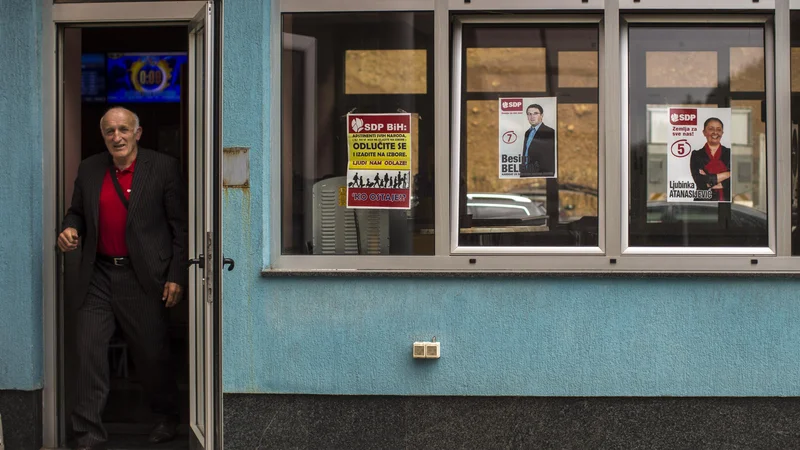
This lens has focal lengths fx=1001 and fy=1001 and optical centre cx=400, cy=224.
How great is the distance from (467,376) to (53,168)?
2.72 meters

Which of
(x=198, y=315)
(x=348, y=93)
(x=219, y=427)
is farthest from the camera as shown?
(x=348, y=93)

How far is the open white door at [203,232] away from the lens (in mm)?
4863

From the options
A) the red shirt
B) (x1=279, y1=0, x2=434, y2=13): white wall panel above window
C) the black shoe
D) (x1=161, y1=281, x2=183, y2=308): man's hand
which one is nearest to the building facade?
(x1=279, y1=0, x2=434, y2=13): white wall panel above window

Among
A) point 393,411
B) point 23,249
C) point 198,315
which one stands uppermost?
point 23,249

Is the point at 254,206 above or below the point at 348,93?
below

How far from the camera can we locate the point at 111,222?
19.1 feet

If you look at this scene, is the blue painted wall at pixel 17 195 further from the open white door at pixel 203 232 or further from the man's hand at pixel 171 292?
the open white door at pixel 203 232

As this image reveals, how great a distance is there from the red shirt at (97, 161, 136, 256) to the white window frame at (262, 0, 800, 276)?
0.84 metres

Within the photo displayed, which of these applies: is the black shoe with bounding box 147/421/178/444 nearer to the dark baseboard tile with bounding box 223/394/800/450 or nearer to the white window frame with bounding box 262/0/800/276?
the dark baseboard tile with bounding box 223/394/800/450

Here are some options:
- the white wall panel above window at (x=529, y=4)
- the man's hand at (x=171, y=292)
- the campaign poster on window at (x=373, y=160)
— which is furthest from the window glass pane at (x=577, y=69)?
the man's hand at (x=171, y=292)

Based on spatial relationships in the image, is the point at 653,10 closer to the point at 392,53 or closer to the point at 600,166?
the point at 600,166

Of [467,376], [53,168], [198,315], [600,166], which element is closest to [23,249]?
[53,168]

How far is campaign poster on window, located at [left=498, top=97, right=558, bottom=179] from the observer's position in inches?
231

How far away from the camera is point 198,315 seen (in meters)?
5.57
